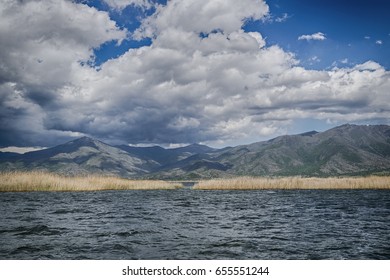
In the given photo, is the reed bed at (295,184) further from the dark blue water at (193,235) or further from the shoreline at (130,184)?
the dark blue water at (193,235)

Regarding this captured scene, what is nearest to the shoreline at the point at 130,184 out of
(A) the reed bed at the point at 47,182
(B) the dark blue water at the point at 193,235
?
(A) the reed bed at the point at 47,182

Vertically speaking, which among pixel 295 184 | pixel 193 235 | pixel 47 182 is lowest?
pixel 193 235

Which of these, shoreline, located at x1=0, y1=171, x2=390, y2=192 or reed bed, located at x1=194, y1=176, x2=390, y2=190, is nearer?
shoreline, located at x1=0, y1=171, x2=390, y2=192

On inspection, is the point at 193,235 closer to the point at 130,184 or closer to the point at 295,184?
the point at 130,184

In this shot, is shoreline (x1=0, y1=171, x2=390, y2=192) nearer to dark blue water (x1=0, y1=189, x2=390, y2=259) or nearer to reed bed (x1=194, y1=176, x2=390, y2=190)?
reed bed (x1=194, y1=176, x2=390, y2=190)

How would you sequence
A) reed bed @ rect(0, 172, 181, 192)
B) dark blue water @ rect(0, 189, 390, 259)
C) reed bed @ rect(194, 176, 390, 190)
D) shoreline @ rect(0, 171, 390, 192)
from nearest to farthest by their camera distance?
dark blue water @ rect(0, 189, 390, 259)
reed bed @ rect(0, 172, 181, 192)
shoreline @ rect(0, 171, 390, 192)
reed bed @ rect(194, 176, 390, 190)

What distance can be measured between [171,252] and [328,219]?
42.2ft

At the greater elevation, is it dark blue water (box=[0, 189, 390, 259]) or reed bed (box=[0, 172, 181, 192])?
reed bed (box=[0, 172, 181, 192])

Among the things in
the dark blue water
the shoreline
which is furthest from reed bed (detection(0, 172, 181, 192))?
the dark blue water

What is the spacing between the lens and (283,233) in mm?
16391

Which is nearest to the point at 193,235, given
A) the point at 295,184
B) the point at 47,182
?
the point at 47,182

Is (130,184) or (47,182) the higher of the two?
(47,182)
